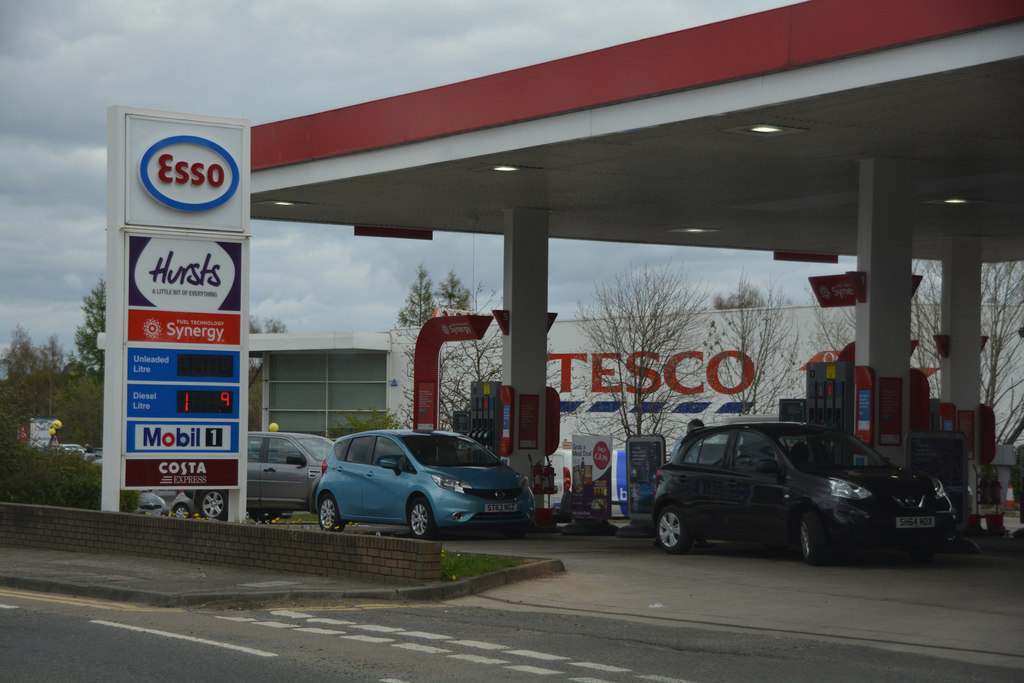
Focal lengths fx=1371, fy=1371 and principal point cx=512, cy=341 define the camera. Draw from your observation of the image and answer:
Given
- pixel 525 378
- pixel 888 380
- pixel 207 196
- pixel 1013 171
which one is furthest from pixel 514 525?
pixel 1013 171

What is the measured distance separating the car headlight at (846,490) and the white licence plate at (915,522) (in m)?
0.44

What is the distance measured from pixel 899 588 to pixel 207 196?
28.2ft

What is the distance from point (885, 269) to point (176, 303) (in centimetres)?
908

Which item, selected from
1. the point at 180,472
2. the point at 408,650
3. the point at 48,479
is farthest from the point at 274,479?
the point at 408,650

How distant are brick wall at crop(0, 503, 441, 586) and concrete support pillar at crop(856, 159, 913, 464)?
7.79 metres

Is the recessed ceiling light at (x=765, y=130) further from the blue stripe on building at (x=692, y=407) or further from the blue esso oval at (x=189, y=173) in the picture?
the blue stripe on building at (x=692, y=407)

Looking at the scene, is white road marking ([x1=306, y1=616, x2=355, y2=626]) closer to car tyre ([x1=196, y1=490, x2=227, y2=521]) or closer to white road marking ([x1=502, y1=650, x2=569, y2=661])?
white road marking ([x1=502, y1=650, x2=569, y2=661])

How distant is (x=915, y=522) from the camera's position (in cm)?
1484

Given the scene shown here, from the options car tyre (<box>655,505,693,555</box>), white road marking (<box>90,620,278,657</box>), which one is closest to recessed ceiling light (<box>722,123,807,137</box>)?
car tyre (<box>655,505,693,555</box>)

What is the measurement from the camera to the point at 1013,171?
62.8ft

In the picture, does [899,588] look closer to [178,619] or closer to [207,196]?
[178,619]

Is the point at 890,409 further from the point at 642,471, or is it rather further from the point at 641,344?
the point at 641,344

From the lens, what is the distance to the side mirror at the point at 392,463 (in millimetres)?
19422

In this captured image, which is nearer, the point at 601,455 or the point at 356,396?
the point at 601,455
